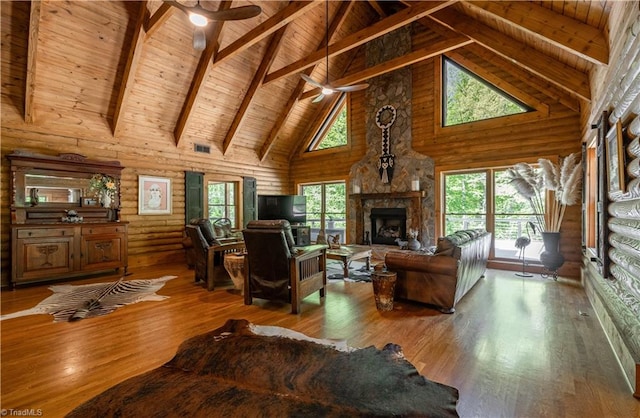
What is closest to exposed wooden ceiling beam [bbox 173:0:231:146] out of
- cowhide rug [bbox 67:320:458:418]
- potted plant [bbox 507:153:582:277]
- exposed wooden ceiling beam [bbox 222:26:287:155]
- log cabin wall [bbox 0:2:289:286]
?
log cabin wall [bbox 0:2:289:286]

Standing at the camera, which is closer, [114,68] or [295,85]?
[114,68]

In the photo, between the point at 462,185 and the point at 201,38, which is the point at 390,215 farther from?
the point at 201,38

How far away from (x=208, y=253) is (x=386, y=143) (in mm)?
5282

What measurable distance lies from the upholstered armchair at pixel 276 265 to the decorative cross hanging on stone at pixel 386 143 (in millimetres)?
4299

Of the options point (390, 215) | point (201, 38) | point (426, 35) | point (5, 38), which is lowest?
point (390, 215)

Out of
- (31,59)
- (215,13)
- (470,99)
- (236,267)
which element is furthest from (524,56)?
(31,59)

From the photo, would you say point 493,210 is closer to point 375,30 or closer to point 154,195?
point 375,30

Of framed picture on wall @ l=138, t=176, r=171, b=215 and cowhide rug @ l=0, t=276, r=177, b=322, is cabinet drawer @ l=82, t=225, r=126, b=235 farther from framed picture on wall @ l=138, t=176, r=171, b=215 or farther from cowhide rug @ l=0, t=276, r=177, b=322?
cowhide rug @ l=0, t=276, r=177, b=322

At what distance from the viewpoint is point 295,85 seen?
7.91 meters

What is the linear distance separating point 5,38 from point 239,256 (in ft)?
16.2

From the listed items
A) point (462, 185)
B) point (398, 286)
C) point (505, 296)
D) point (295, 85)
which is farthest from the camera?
point (295, 85)

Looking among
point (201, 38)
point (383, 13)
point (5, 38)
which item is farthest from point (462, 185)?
point (5, 38)

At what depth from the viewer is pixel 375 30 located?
205 inches

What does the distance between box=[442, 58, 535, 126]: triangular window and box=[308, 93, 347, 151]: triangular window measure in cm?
293
